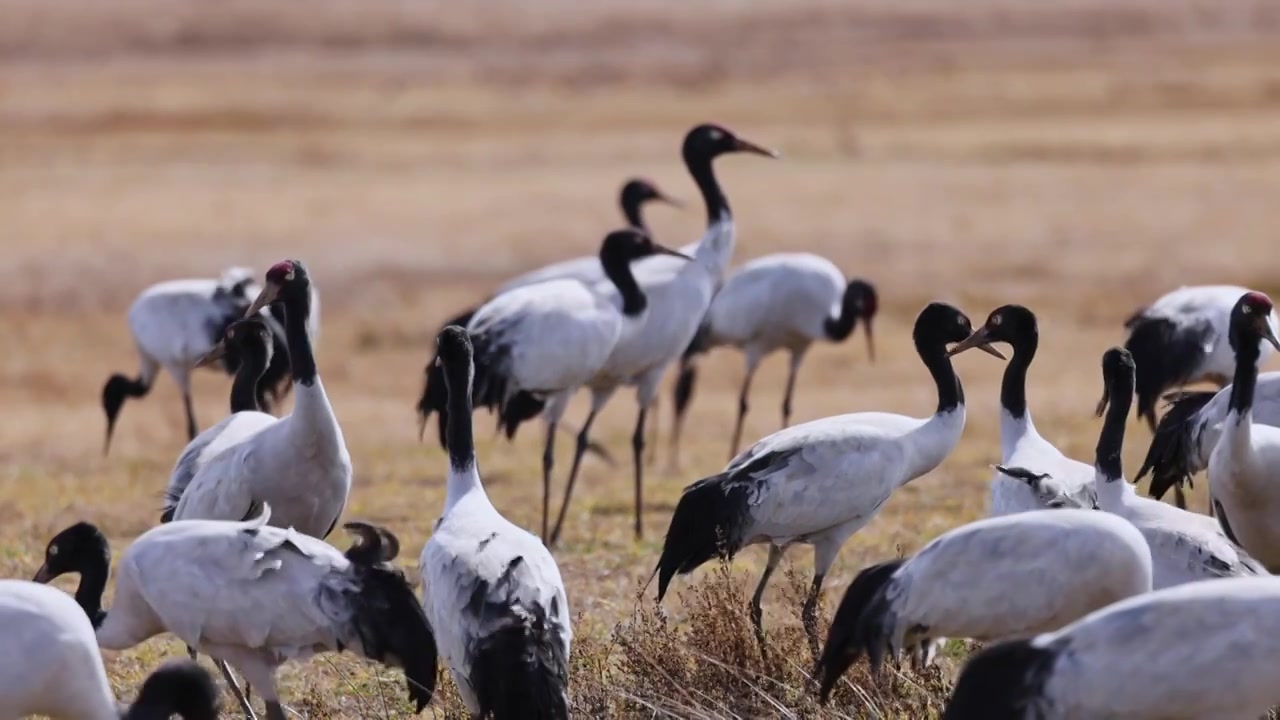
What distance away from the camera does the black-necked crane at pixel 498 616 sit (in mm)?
5750

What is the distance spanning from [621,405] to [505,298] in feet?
20.9

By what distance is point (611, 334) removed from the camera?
1071cm

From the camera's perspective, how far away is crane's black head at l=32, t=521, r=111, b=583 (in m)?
6.92

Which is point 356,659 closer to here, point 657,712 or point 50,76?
point 657,712

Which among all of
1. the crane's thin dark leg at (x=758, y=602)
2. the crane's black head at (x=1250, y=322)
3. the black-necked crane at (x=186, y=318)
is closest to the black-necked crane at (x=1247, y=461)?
the crane's black head at (x=1250, y=322)

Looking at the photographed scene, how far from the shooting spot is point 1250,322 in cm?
711

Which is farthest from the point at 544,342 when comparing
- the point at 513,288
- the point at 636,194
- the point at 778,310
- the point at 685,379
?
the point at 636,194

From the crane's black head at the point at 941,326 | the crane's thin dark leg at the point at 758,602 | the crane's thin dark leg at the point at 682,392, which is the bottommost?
the crane's thin dark leg at the point at 682,392

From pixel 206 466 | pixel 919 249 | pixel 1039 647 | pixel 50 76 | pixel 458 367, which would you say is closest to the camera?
pixel 1039 647

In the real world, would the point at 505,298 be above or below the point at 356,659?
above

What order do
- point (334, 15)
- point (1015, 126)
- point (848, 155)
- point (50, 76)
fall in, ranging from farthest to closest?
point (334, 15)
point (50, 76)
point (1015, 126)
point (848, 155)

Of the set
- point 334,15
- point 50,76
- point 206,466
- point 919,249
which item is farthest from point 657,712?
point 334,15

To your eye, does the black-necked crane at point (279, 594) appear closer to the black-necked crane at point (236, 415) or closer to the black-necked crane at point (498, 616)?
the black-necked crane at point (498, 616)

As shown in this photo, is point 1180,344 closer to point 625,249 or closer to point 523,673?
point 625,249
